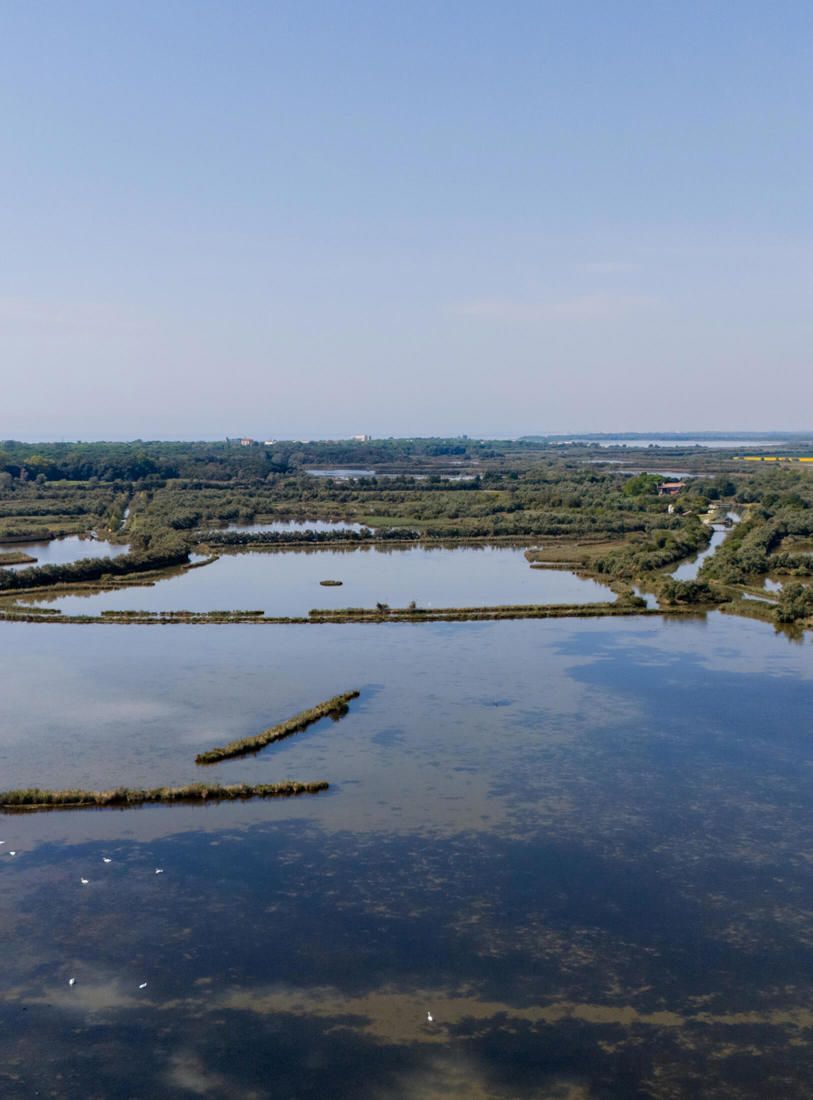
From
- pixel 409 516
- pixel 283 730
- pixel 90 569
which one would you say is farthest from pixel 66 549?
pixel 283 730

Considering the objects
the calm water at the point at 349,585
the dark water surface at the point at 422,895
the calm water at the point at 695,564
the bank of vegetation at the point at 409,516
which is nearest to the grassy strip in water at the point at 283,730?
the dark water surface at the point at 422,895

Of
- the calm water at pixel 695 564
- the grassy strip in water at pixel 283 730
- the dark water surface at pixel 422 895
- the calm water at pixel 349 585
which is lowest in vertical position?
the dark water surface at pixel 422 895

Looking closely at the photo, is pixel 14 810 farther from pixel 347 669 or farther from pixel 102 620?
pixel 102 620

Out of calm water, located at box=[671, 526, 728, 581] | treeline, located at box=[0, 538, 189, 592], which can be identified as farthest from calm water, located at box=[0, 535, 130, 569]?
calm water, located at box=[671, 526, 728, 581]

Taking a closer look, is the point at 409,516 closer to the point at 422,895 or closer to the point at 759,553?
the point at 759,553

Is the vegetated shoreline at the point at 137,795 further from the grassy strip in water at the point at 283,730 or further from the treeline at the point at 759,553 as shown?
the treeline at the point at 759,553

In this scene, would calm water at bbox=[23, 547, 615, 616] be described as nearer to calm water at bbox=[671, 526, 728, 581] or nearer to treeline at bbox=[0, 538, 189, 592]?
treeline at bbox=[0, 538, 189, 592]

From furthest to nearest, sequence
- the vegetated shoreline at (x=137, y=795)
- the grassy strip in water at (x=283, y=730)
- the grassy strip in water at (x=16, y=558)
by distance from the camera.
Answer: the grassy strip in water at (x=16, y=558) → the grassy strip in water at (x=283, y=730) → the vegetated shoreline at (x=137, y=795)

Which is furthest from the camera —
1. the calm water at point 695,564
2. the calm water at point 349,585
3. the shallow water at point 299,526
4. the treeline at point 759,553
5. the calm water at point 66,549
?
the shallow water at point 299,526
